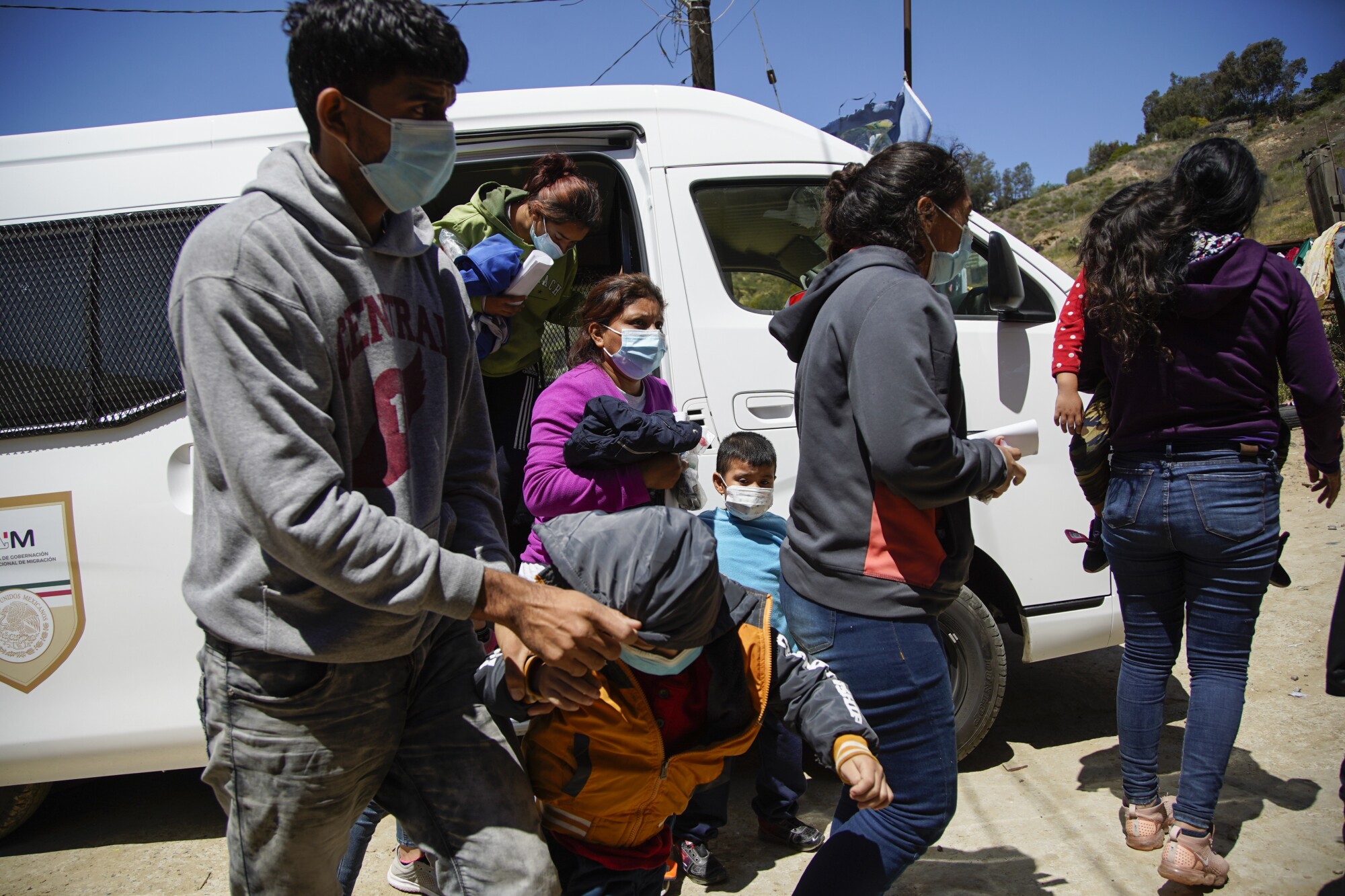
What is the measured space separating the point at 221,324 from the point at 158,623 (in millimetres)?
1986

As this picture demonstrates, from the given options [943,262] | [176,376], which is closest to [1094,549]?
[943,262]

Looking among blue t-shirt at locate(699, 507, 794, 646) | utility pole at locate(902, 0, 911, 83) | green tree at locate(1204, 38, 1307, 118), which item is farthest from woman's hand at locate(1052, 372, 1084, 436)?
green tree at locate(1204, 38, 1307, 118)

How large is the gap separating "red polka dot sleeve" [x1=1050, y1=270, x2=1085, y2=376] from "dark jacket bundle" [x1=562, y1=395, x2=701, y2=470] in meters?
1.28

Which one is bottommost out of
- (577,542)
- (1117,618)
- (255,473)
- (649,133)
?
(1117,618)

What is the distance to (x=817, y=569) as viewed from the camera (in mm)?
1949

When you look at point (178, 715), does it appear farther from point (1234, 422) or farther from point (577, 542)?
point (1234, 422)

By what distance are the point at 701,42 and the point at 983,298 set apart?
6944 mm

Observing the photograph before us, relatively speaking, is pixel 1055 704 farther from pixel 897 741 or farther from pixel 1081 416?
pixel 897 741

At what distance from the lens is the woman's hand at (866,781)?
1.66 m

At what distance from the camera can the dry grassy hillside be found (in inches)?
1001

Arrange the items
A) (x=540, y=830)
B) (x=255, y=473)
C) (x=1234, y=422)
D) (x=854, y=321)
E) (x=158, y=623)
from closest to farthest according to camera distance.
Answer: (x=255, y=473) → (x=540, y=830) → (x=854, y=321) → (x=1234, y=422) → (x=158, y=623)

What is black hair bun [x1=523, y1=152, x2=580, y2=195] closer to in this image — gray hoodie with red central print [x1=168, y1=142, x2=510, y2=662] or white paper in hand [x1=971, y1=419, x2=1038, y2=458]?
gray hoodie with red central print [x1=168, y1=142, x2=510, y2=662]

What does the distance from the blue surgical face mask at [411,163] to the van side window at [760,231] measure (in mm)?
1746

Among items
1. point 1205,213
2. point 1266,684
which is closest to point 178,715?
point 1205,213
